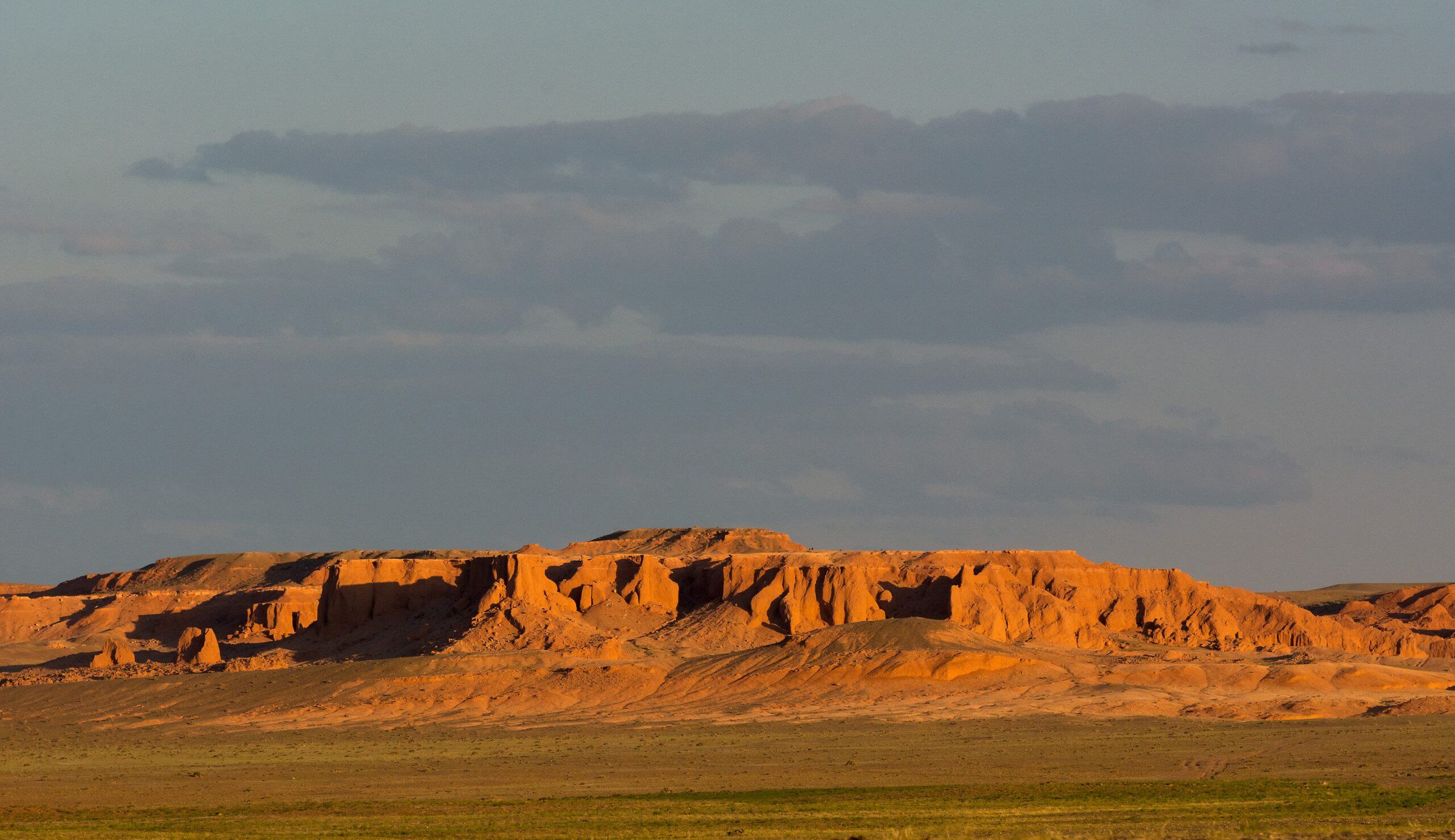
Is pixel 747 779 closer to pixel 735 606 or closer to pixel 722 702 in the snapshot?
pixel 722 702

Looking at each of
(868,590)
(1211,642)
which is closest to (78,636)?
(868,590)

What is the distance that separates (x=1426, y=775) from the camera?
211ft

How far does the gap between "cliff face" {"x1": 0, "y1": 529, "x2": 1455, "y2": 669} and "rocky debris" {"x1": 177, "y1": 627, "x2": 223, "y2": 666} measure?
3529mm

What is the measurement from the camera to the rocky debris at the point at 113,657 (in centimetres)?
12325

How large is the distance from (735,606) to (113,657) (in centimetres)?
4012

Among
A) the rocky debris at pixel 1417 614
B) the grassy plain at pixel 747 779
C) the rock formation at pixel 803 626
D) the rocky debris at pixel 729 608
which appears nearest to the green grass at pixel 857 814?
the grassy plain at pixel 747 779

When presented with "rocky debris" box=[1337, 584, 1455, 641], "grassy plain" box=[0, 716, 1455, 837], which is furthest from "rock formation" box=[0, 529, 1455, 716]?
"grassy plain" box=[0, 716, 1455, 837]

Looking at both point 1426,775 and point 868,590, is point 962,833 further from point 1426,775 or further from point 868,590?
point 868,590

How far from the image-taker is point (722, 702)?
100750 mm

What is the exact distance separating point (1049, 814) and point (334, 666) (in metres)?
65.1

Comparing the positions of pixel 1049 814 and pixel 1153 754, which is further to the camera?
pixel 1153 754

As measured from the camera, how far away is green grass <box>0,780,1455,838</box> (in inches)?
1818

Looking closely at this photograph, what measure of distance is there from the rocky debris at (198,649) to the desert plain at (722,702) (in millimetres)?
251

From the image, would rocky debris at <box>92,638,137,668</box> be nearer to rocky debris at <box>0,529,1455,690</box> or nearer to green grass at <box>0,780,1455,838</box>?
rocky debris at <box>0,529,1455,690</box>
